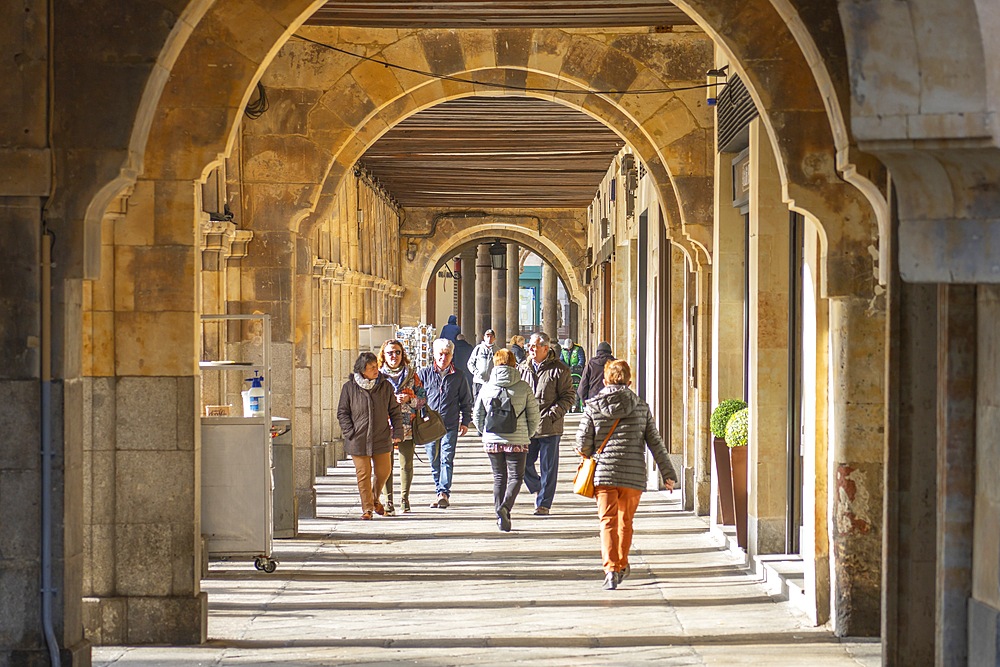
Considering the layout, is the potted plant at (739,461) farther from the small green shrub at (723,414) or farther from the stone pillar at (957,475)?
the stone pillar at (957,475)

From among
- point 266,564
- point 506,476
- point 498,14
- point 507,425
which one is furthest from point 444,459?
point 498,14

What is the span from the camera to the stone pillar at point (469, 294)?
2059 inches

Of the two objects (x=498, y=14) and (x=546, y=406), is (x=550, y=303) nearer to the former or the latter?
(x=546, y=406)

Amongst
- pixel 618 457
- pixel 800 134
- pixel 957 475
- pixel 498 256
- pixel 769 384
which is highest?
pixel 498 256

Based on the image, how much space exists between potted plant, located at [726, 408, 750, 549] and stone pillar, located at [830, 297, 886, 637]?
2.26 m

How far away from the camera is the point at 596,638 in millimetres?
6859

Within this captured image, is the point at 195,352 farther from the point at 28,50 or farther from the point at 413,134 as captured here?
the point at 413,134

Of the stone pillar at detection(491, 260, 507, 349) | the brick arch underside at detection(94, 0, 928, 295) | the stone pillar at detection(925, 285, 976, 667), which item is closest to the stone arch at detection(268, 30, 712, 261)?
the brick arch underside at detection(94, 0, 928, 295)

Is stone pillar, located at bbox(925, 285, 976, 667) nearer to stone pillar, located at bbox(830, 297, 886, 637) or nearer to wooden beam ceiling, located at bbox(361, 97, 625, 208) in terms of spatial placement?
stone pillar, located at bbox(830, 297, 886, 637)

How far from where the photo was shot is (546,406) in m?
11.5

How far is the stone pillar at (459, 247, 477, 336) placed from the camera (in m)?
52.3


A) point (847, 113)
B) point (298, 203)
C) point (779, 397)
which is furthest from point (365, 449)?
point (847, 113)

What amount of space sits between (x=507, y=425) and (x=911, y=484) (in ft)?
17.0

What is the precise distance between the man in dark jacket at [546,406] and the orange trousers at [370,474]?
1.13 metres
